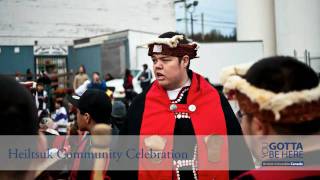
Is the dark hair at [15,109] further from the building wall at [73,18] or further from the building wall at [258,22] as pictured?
the building wall at [73,18]

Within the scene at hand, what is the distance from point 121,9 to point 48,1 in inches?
242

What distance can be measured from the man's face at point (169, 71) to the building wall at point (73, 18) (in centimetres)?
3475

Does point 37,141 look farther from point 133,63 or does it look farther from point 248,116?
point 133,63

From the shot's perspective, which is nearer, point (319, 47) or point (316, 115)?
point (316, 115)

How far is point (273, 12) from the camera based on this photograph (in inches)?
1116

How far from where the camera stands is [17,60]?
107ft

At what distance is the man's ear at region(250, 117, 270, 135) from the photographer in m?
2.16

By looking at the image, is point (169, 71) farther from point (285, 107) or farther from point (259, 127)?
point (285, 107)

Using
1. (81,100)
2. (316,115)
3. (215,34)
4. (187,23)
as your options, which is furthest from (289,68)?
(215,34)

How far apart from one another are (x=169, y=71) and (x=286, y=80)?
73.3 inches

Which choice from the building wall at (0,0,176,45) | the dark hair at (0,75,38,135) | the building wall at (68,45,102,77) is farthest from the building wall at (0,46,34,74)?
the dark hair at (0,75,38,135)

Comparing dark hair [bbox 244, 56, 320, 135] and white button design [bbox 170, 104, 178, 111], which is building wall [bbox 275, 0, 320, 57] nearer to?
white button design [bbox 170, 104, 178, 111]

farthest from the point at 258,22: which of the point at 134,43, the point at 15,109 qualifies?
the point at 15,109

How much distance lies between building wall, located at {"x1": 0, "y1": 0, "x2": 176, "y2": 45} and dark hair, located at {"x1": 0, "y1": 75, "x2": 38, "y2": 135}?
3662 cm
